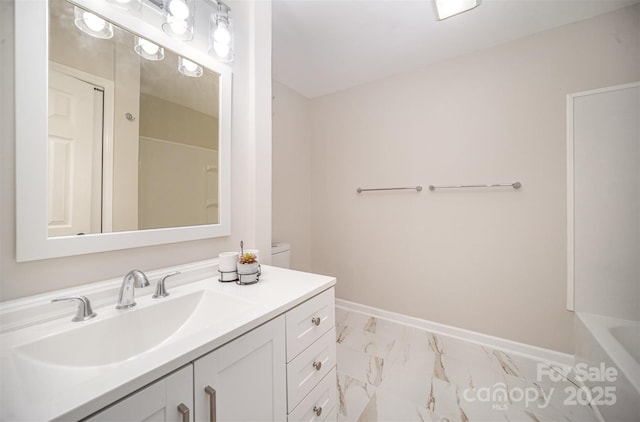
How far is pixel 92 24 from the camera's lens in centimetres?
85

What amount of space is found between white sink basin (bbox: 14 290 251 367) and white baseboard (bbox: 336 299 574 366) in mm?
1796

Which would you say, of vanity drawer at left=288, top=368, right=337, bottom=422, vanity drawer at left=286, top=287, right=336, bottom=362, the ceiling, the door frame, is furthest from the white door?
the door frame

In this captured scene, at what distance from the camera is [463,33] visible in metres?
1.72

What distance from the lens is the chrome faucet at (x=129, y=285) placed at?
0.80 meters

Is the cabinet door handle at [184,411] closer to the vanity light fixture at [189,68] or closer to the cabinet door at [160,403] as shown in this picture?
the cabinet door at [160,403]

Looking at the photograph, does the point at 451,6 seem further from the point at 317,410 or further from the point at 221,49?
the point at 317,410

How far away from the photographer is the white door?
29.9 inches

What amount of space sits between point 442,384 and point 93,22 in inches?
94.5

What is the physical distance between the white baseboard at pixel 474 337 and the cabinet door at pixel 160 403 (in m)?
2.00

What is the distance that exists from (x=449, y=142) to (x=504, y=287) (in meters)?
1.17

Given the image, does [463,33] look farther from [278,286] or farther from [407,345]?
[407,345]

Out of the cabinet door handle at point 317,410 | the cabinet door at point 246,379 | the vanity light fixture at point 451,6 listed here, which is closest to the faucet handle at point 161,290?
the cabinet door at point 246,379

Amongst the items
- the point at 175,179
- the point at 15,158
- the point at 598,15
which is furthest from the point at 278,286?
the point at 598,15

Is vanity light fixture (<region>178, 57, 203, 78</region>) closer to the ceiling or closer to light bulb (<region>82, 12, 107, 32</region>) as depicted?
light bulb (<region>82, 12, 107, 32</region>)
